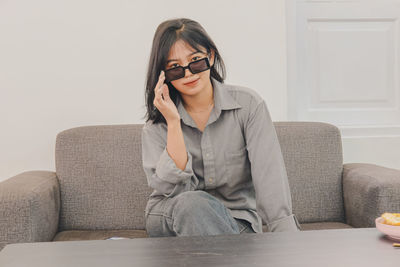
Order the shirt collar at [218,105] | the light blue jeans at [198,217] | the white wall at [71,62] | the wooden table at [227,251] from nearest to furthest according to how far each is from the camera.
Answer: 1. the wooden table at [227,251]
2. the light blue jeans at [198,217]
3. the shirt collar at [218,105]
4. the white wall at [71,62]

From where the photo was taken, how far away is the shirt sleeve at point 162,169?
4.57 feet

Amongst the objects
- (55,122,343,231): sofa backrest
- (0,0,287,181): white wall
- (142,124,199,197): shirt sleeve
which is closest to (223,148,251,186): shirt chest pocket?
(142,124,199,197): shirt sleeve

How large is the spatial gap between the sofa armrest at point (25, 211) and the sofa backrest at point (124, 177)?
0.57 feet

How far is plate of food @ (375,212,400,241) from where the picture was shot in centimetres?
99

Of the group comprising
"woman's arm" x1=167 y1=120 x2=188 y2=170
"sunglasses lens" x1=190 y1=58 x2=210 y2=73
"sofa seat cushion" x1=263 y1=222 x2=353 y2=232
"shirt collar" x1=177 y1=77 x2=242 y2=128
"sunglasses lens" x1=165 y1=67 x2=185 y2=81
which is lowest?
"sofa seat cushion" x1=263 y1=222 x2=353 y2=232

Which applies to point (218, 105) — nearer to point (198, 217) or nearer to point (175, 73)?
point (175, 73)

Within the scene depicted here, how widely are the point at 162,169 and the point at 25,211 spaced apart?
1.54 ft

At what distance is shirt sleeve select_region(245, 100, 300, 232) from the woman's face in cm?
21

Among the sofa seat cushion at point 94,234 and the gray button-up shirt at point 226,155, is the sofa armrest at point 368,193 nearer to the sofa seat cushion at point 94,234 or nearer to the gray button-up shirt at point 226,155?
the gray button-up shirt at point 226,155

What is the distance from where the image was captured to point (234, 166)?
4.91 ft

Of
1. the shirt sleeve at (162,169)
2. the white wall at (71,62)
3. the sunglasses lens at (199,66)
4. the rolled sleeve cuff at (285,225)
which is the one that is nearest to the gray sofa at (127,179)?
the white wall at (71,62)

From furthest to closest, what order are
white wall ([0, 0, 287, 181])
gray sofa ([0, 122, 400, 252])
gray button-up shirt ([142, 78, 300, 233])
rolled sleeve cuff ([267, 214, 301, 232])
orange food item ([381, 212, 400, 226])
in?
1. white wall ([0, 0, 287, 181])
2. gray sofa ([0, 122, 400, 252])
3. gray button-up shirt ([142, 78, 300, 233])
4. rolled sleeve cuff ([267, 214, 301, 232])
5. orange food item ([381, 212, 400, 226])

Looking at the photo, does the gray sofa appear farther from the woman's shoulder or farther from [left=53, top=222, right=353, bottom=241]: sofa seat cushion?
the woman's shoulder

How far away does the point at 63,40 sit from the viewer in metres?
2.14
